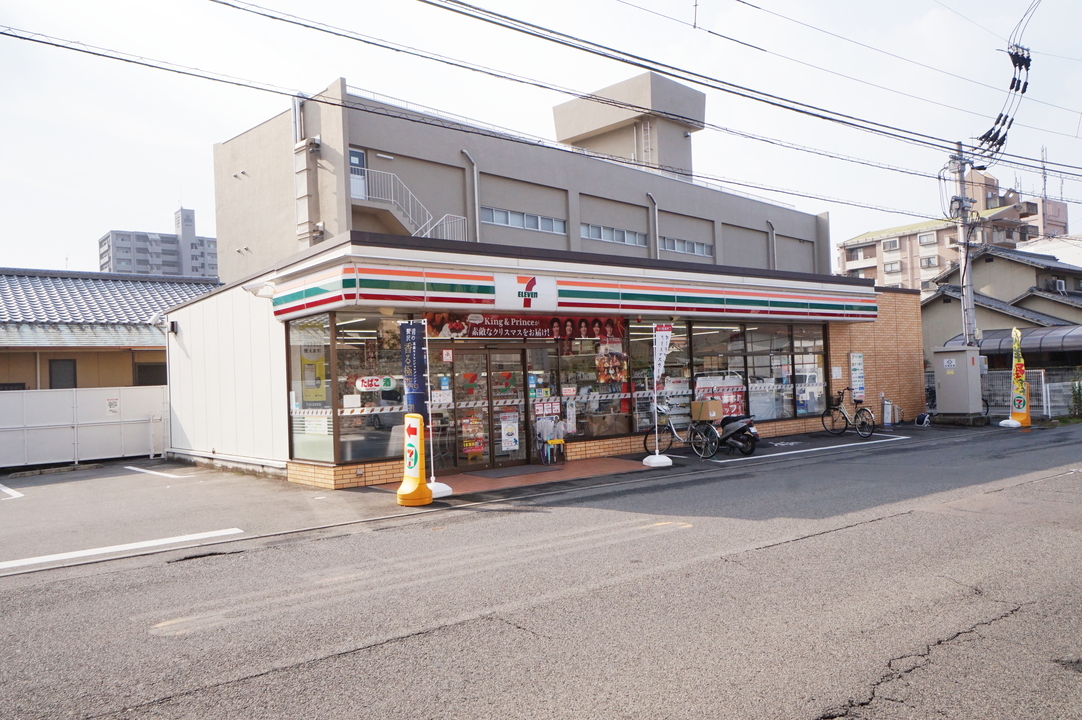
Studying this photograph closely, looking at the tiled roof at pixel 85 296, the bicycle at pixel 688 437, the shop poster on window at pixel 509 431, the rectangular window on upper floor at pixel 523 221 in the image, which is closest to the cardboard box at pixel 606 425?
the bicycle at pixel 688 437

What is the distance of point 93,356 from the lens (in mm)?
23312

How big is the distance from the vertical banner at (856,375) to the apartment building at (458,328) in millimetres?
64

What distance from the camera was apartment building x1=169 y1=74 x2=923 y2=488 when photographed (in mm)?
12539

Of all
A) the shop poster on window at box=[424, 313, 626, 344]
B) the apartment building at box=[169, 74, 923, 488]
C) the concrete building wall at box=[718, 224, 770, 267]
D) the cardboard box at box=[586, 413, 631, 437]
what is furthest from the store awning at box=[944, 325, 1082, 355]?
the shop poster on window at box=[424, 313, 626, 344]

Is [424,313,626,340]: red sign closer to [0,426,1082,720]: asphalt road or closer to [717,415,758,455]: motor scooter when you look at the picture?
[717,415,758,455]: motor scooter

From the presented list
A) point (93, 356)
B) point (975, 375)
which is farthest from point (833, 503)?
point (93, 356)

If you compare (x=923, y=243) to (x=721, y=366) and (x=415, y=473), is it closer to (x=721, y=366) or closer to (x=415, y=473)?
(x=721, y=366)

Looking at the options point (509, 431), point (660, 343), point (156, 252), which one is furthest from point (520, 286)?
point (156, 252)

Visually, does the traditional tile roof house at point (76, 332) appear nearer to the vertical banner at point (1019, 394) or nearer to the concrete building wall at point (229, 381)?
the concrete building wall at point (229, 381)

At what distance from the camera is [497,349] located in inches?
550

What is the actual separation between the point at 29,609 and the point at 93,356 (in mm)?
19974

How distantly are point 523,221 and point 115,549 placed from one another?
24.3 metres

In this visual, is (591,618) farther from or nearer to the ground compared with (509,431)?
nearer to the ground

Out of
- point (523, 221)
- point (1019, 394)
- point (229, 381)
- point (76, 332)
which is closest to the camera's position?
point (229, 381)
